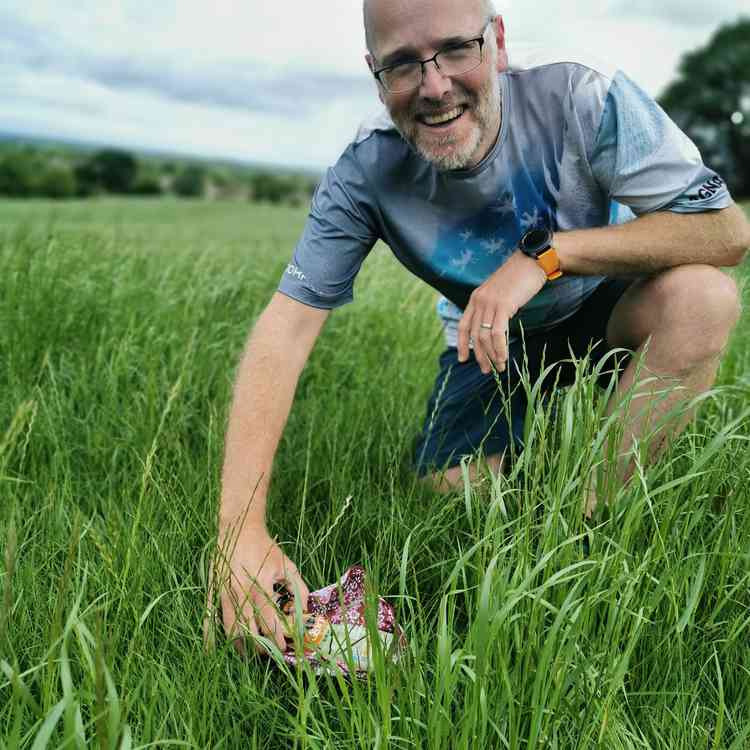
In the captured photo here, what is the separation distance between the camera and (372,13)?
7.04ft

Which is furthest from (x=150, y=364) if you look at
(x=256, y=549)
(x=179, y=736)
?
(x=179, y=736)

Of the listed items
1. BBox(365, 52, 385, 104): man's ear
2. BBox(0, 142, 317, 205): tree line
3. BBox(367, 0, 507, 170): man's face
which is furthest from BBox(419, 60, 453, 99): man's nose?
BBox(0, 142, 317, 205): tree line

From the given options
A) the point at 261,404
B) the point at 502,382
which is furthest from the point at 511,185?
the point at 261,404

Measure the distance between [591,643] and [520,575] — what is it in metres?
0.16

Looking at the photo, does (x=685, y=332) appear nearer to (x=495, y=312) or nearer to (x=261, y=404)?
(x=495, y=312)

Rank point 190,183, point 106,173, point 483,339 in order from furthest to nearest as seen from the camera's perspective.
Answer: point 190,183 → point 106,173 → point 483,339

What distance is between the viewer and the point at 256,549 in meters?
1.82

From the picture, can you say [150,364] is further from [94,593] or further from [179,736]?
[179,736]

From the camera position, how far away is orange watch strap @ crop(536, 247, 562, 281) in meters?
2.11

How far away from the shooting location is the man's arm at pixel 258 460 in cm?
166

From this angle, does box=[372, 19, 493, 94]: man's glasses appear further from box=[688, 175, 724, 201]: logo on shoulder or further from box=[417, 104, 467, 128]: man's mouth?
box=[688, 175, 724, 201]: logo on shoulder

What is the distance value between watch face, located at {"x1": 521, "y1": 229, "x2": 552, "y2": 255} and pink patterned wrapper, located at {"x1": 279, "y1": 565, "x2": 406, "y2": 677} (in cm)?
86

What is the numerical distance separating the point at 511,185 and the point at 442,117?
0.28m

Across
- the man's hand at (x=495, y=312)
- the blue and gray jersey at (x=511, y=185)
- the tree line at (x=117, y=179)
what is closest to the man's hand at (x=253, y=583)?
the man's hand at (x=495, y=312)
